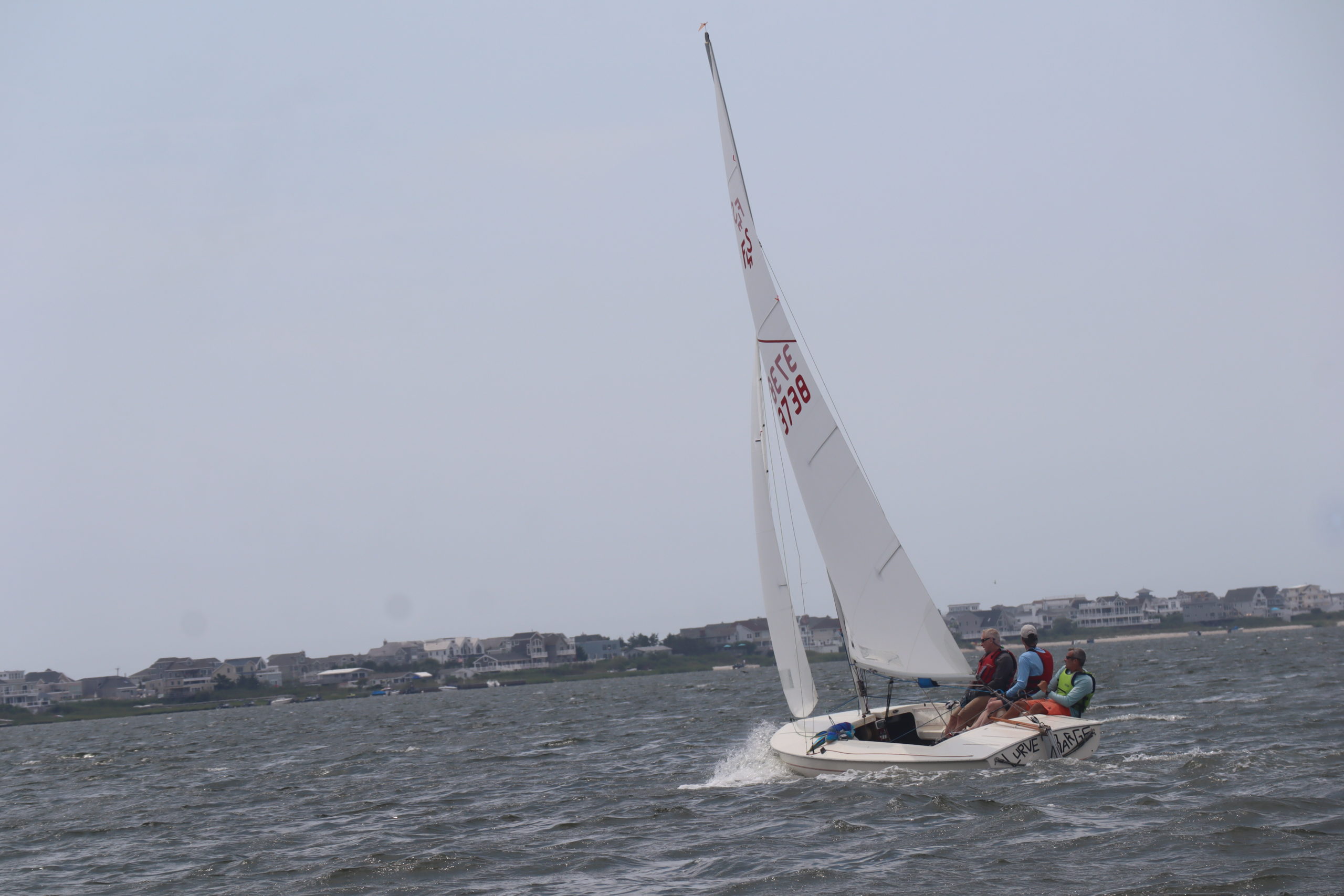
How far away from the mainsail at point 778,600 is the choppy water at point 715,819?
1.16 metres

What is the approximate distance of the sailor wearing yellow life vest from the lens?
13.4 meters

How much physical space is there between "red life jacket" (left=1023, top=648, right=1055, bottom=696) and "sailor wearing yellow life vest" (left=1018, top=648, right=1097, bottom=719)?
0.41 ft

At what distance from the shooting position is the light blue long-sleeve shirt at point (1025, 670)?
45.0ft

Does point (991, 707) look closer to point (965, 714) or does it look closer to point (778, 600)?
point (965, 714)

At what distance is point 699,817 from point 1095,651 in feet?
282

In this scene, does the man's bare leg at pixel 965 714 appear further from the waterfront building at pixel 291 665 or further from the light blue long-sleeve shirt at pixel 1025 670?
the waterfront building at pixel 291 665

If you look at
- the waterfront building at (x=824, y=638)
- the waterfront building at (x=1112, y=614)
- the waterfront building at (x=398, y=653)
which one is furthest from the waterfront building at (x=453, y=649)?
the waterfront building at (x=1112, y=614)

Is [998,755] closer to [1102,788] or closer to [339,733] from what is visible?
[1102,788]

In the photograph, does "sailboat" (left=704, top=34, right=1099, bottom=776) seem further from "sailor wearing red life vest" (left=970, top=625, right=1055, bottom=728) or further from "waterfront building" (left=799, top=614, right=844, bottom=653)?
"waterfront building" (left=799, top=614, right=844, bottom=653)

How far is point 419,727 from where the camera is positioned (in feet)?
128

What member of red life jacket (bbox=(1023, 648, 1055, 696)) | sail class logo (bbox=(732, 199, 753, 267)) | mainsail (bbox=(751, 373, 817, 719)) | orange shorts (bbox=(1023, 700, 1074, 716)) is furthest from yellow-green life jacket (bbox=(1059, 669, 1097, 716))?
sail class logo (bbox=(732, 199, 753, 267))

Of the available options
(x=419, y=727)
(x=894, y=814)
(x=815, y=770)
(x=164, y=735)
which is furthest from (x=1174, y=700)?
(x=164, y=735)

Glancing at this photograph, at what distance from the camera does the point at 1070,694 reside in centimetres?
1374

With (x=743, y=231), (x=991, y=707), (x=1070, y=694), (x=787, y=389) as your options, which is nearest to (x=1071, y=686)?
(x=1070, y=694)
